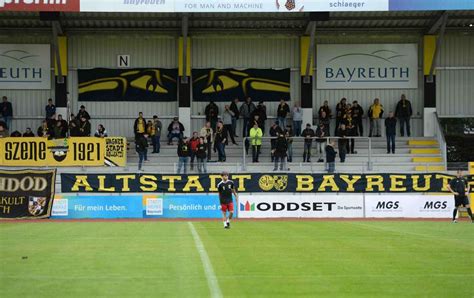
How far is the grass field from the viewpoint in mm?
11469

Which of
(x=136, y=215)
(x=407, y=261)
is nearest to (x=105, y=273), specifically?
(x=407, y=261)

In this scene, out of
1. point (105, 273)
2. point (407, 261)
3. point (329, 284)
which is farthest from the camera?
point (407, 261)

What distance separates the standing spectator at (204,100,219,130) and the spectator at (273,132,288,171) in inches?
212

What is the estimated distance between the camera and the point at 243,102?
41.2 metres

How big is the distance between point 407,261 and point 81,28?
2930 centimetres

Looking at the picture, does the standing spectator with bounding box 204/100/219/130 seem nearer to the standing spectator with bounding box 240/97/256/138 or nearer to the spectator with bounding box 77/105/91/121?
the standing spectator with bounding box 240/97/256/138

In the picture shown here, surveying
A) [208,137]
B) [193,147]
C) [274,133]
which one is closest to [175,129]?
[208,137]

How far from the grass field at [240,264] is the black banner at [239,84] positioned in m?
20.1

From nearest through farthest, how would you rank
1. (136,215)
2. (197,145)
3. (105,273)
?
1. (105,273)
2. (136,215)
3. (197,145)

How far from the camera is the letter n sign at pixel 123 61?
4097cm

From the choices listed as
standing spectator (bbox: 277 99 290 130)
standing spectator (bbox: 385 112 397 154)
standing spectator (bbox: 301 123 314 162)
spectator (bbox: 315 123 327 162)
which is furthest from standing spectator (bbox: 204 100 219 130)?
standing spectator (bbox: 385 112 397 154)

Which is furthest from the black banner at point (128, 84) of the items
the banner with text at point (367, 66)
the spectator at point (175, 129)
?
the banner with text at point (367, 66)

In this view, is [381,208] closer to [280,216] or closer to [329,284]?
[280,216]

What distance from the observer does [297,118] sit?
3912 centimetres
